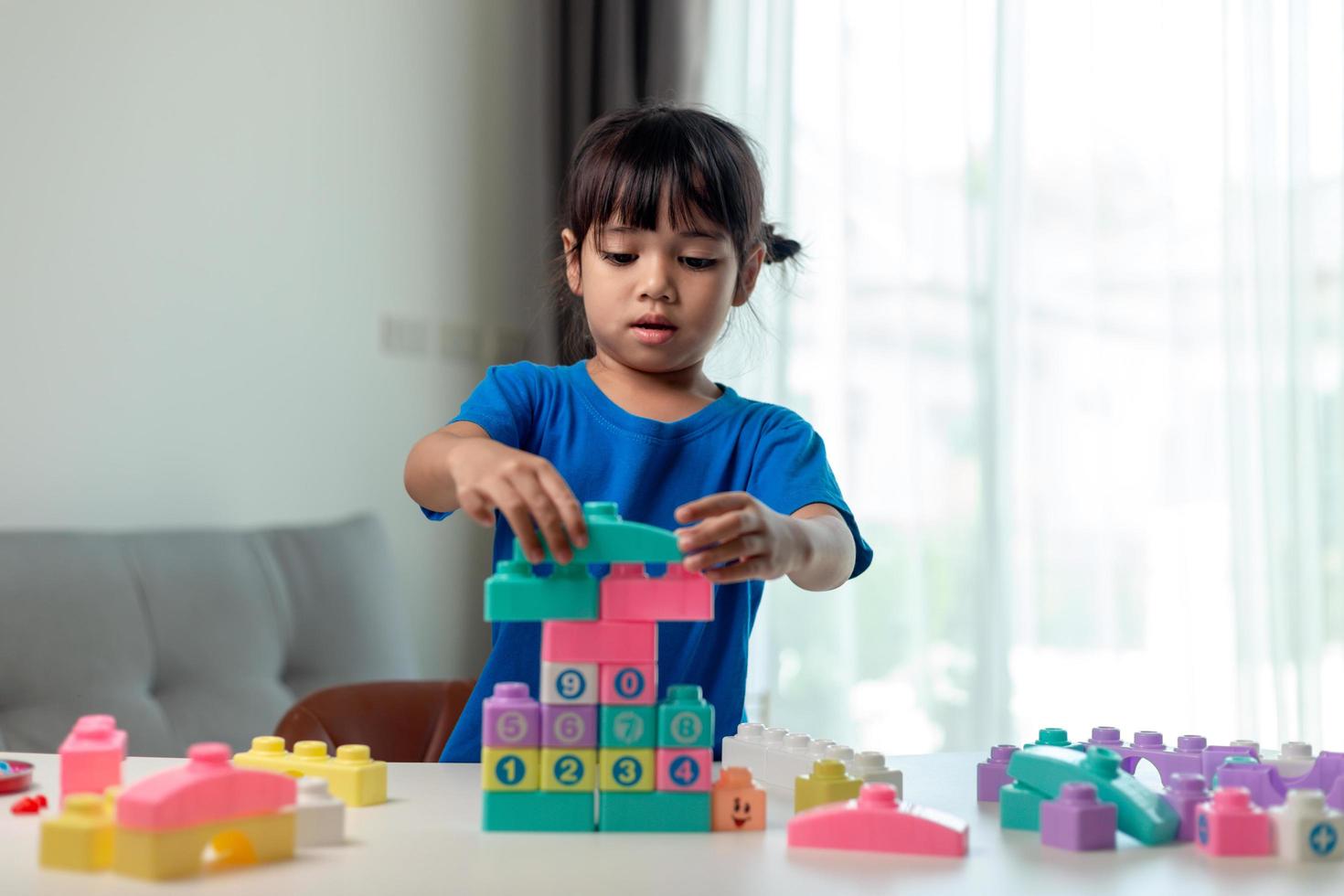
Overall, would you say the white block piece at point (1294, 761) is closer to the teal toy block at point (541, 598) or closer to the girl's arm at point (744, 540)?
the girl's arm at point (744, 540)

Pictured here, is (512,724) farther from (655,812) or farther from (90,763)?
(90,763)

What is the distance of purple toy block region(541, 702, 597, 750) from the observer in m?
0.82

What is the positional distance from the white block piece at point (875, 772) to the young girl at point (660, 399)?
0.83 feet

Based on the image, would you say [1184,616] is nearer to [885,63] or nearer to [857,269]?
[857,269]

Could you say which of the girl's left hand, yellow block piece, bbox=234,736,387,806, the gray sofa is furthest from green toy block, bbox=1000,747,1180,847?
the gray sofa

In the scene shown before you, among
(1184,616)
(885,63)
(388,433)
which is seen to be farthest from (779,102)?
(1184,616)

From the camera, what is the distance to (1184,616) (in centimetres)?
288

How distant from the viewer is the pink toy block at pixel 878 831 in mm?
791

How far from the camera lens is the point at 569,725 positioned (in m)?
0.83

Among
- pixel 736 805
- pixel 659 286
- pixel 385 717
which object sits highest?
pixel 659 286

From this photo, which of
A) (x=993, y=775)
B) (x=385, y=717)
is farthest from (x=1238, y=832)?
(x=385, y=717)

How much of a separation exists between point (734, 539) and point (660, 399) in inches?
20.7

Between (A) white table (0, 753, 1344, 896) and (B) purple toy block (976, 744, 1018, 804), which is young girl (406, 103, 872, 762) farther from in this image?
(A) white table (0, 753, 1344, 896)

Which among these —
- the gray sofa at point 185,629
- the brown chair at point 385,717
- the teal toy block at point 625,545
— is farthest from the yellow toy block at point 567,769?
the gray sofa at point 185,629
